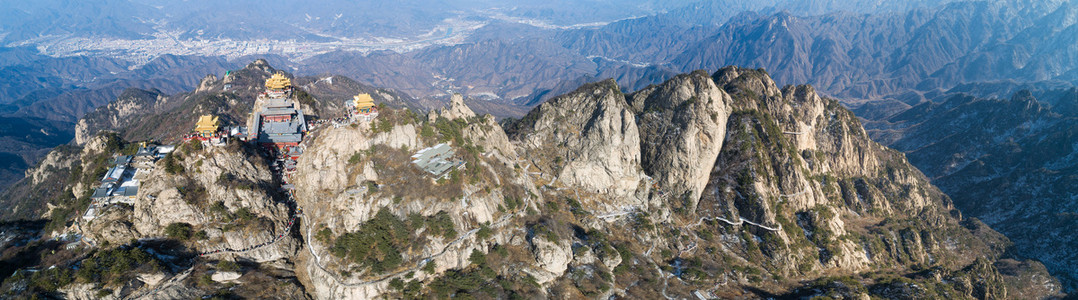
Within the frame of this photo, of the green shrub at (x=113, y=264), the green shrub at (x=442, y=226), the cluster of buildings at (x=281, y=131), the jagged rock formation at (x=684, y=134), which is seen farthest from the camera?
the jagged rock formation at (x=684, y=134)

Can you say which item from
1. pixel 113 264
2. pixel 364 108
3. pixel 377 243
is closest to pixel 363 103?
pixel 364 108

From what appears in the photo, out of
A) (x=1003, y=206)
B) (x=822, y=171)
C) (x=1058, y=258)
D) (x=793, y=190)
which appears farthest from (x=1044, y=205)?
(x=793, y=190)

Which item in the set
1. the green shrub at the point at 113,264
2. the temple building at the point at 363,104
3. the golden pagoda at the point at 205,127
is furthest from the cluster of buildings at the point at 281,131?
the green shrub at the point at 113,264

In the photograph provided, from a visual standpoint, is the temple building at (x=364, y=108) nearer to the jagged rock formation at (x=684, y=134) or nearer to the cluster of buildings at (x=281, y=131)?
the cluster of buildings at (x=281, y=131)

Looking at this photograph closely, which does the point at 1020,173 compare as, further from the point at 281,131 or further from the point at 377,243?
the point at 281,131

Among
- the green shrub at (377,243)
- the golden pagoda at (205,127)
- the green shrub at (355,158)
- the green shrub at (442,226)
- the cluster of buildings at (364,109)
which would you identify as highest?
the cluster of buildings at (364,109)

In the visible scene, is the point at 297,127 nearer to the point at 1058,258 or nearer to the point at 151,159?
the point at 151,159
